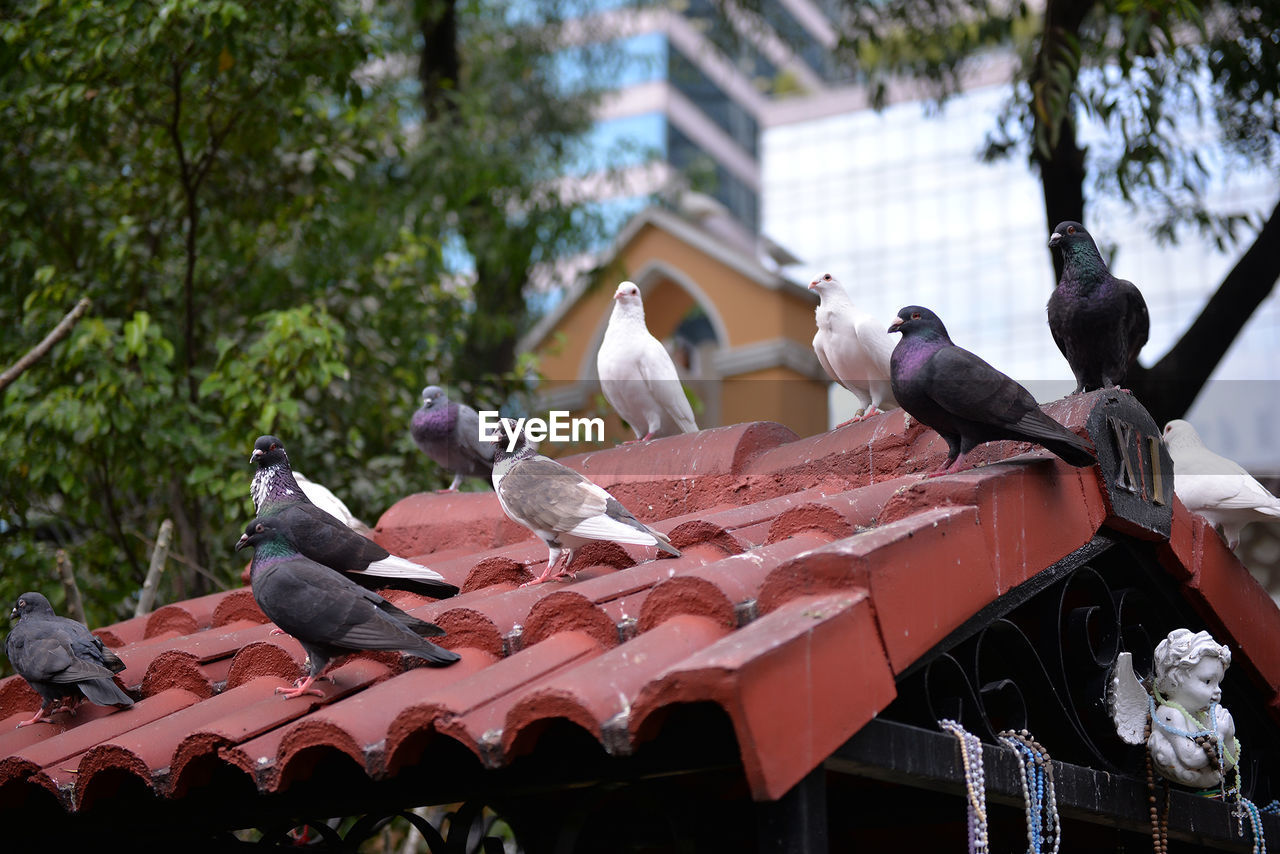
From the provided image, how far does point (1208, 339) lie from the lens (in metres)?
7.10

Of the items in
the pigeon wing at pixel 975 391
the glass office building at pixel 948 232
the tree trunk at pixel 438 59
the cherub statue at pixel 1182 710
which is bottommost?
the cherub statue at pixel 1182 710

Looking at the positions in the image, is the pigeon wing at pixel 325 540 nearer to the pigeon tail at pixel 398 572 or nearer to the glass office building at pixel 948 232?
the pigeon tail at pixel 398 572

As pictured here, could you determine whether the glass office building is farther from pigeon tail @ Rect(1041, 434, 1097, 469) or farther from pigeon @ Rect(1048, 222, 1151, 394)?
pigeon tail @ Rect(1041, 434, 1097, 469)

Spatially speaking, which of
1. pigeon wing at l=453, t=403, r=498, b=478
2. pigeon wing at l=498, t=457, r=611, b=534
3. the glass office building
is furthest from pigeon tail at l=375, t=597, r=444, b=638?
the glass office building

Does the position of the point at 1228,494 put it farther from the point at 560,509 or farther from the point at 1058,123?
the point at 1058,123

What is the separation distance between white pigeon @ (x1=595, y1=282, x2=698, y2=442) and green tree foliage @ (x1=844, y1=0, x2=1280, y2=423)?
92.6 inches

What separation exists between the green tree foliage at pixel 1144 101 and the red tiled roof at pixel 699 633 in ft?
9.55

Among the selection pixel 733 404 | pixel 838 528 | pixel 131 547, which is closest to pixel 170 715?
pixel 838 528

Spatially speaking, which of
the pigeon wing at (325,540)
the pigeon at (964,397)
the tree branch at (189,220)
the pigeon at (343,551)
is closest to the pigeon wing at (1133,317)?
the pigeon at (964,397)

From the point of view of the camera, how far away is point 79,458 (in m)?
6.59

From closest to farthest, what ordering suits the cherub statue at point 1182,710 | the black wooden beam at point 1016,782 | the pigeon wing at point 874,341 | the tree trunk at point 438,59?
the black wooden beam at point 1016,782, the cherub statue at point 1182,710, the pigeon wing at point 874,341, the tree trunk at point 438,59

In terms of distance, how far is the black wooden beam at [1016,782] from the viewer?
2.77 meters

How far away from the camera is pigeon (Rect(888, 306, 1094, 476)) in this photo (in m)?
3.24

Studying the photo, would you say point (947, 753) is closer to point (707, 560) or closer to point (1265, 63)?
point (707, 560)
